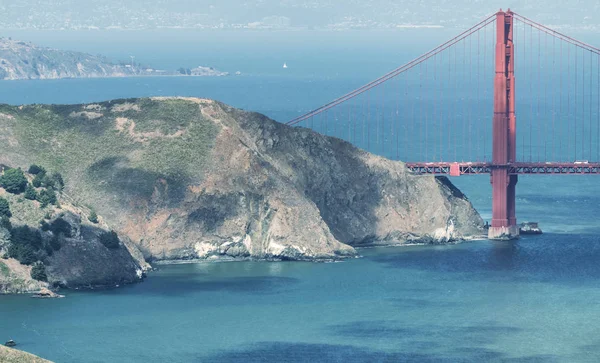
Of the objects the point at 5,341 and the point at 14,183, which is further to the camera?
the point at 14,183

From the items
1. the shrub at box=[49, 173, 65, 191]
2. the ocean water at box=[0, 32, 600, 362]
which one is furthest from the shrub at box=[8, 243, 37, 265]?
the shrub at box=[49, 173, 65, 191]

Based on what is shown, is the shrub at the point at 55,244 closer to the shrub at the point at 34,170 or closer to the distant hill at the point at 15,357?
the shrub at the point at 34,170

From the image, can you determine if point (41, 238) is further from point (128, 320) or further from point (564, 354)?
point (564, 354)

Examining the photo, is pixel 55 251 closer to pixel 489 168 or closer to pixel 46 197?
pixel 46 197

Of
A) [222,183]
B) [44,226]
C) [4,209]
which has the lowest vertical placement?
[44,226]

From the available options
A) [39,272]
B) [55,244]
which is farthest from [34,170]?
[39,272]

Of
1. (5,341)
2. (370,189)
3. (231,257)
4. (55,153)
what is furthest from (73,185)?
(5,341)

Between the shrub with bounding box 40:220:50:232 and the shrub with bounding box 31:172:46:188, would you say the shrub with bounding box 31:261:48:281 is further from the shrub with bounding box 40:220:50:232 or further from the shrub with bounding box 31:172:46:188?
the shrub with bounding box 31:172:46:188
